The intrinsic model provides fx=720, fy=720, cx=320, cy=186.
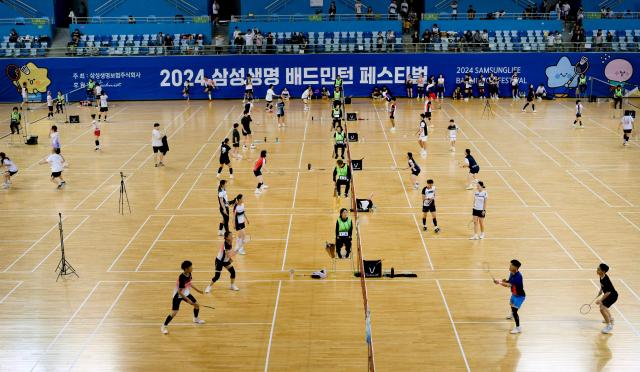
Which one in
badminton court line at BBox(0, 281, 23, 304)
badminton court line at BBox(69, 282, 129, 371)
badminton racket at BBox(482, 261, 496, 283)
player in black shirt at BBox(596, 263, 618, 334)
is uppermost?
player in black shirt at BBox(596, 263, 618, 334)

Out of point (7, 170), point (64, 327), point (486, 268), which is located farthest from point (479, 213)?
point (7, 170)

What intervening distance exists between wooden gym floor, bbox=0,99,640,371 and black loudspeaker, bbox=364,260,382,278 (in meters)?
0.27

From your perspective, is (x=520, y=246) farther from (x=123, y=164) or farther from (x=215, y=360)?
(x=123, y=164)

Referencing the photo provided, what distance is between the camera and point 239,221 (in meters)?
23.3

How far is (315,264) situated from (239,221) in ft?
9.40

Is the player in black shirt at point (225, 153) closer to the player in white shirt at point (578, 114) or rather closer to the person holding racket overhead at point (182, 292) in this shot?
the person holding racket overhead at point (182, 292)

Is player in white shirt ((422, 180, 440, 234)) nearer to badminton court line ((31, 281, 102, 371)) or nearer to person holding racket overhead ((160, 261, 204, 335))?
person holding racket overhead ((160, 261, 204, 335))

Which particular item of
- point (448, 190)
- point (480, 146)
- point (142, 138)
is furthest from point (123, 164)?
point (480, 146)

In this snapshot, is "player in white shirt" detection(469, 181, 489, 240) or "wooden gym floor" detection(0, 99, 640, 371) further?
"player in white shirt" detection(469, 181, 489, 240)

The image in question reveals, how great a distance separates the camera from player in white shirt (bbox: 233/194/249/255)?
23.2 meters

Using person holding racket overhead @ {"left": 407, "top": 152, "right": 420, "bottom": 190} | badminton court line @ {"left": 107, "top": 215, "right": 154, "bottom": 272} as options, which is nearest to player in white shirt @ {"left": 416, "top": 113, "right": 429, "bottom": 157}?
person holding racket overhead @ {"left": 407, "top": 152, "right": 420, "bottom": 190}

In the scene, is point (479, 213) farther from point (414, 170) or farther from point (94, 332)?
point (94, 332)

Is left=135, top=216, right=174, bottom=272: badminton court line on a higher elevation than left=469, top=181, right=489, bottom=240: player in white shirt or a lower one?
lower

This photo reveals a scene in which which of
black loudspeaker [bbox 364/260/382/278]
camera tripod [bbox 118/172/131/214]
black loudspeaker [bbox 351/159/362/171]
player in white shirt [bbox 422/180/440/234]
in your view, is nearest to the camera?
black loudspeaker [bbox 364/260/382/278]
